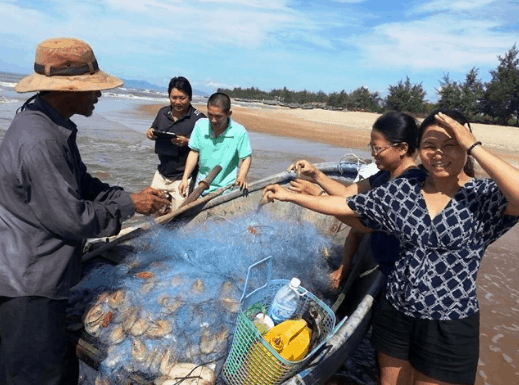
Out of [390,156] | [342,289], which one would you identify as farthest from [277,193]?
[342,289]

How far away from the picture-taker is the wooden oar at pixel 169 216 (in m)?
3.69

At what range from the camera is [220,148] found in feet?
15.3

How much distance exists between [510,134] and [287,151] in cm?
1847

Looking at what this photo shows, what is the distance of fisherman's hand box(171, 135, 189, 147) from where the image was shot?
4.86 meters

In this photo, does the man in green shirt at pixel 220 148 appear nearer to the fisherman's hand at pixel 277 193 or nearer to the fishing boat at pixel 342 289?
the fishing boat at pixel 342 289

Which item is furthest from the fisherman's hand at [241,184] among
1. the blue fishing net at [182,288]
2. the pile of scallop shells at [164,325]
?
the pile of scallop shells at [164,325]

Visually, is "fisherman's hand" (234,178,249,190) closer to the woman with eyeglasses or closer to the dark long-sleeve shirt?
the woman with eyeglasses

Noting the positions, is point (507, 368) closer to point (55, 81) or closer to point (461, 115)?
point (461, 115)

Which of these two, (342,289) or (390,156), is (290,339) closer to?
(390,156)

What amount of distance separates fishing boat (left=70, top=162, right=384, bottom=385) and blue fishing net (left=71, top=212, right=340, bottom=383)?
0.42 feet

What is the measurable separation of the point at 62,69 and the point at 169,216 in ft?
6.41

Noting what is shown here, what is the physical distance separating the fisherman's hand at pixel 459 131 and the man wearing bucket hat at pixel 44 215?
183 centimetres

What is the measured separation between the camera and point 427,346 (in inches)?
93.1

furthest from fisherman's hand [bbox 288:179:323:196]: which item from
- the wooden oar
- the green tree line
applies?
the green tree line
